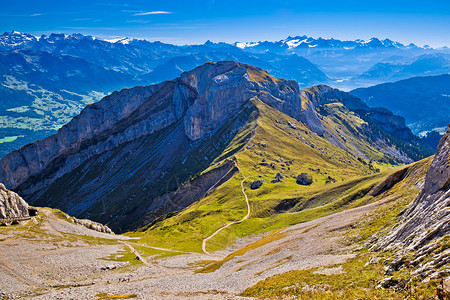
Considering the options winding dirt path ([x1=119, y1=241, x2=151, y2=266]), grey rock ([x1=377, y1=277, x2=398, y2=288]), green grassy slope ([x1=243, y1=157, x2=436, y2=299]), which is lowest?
winding dirt path ([x1=119, y1=241, x2=151, y2=266])

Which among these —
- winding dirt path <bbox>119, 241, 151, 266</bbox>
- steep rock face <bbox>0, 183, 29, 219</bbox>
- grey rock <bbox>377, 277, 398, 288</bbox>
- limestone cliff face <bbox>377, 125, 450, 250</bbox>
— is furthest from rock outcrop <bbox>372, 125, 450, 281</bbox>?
steep rock face <bbox>0, 183, 29, 219</bbox>

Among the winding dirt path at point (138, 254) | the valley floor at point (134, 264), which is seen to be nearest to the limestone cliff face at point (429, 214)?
the valley floor at point (134, 264)

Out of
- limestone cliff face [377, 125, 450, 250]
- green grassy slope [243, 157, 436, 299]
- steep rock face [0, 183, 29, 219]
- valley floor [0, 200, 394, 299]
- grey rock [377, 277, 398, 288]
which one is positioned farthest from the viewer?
steep rock face [0, 183, 29, 219]

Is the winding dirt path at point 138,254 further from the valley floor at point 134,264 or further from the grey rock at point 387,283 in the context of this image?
the grey rock at point 387,283

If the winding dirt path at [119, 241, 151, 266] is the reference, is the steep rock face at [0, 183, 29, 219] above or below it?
above

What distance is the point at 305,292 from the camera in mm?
37688

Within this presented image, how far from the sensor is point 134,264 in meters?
96.5

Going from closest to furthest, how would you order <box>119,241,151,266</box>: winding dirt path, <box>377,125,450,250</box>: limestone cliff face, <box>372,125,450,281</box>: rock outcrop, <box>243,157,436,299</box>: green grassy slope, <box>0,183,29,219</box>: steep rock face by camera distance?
1. <box>243,157,436,299</box>: green grassy slope
2. <box>372,125,450,281</box>: rock outcrop
3. <box>377,125,450,250</box>: limestone cliff face
4. <box>119,241,151,266</box>: winding dirt path
5. <box>0,183,29,219</box>: steep rock face

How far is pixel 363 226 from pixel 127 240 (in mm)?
106603

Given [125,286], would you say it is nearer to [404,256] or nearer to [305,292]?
[305,292]

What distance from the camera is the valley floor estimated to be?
187ft

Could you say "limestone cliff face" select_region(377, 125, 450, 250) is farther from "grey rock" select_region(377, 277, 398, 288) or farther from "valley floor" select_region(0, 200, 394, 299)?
"valley floor" select_region(0, 200, 394, 299)

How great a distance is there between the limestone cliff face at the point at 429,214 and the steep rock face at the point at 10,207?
416 ft

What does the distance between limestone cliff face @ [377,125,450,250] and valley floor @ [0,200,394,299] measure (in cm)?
944
